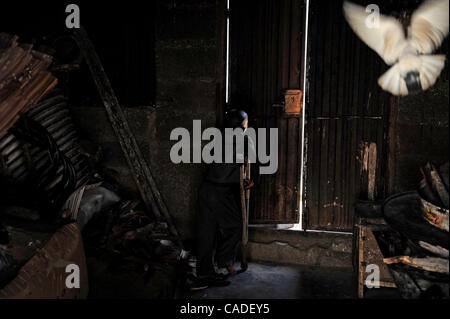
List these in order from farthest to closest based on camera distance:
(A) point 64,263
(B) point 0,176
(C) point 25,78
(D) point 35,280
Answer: (B) point 0,176 < (C) point 25,78 < (A) point 64,263 < (D) point 35,280

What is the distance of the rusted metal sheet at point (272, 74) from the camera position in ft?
17.2

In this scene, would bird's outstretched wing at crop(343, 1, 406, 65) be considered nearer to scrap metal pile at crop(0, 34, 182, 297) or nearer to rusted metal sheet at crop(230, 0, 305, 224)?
rusted metal sheet at crop(230, 0, 305, 224)

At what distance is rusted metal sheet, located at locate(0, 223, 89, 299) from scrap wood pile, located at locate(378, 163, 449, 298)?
2801 millimetres

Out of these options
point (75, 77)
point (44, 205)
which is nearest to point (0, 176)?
point (44, 205)

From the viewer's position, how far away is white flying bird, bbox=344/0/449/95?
4281mm

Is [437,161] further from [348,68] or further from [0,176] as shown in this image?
[0,176]

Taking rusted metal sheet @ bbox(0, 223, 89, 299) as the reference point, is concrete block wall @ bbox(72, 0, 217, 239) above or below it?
above

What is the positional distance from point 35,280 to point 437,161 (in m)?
4.43

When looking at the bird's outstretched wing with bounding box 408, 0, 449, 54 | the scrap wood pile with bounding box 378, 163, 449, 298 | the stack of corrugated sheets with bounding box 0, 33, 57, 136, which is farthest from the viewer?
the bird's outstretched wing with bounding box 408, 0, 449, 54

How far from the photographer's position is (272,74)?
5355mm

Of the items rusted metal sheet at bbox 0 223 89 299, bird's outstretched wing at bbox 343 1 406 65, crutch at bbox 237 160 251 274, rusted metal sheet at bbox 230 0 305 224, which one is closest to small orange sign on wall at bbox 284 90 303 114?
rusted metal sheet at bbox 230 0 305 224

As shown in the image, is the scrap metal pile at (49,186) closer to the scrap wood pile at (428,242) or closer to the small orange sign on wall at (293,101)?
the small orange sign on wall at (293,101)

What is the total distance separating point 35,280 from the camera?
11.0 feet

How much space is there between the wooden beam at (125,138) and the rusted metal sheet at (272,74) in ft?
4.41
